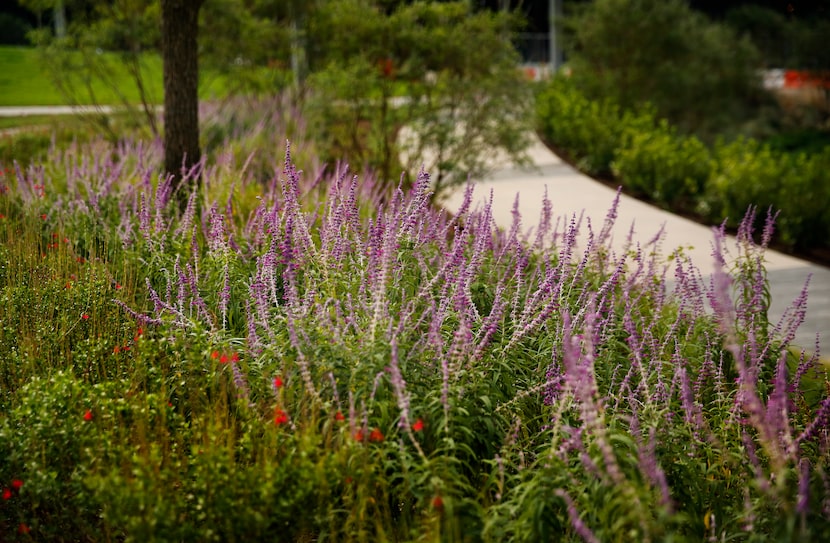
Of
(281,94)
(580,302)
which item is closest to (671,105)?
(281,94)

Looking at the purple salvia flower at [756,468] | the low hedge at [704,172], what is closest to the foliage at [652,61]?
the low hedge at [704,172]

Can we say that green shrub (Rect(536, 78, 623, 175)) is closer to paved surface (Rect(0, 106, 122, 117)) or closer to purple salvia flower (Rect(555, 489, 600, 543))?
paved surface (Rect(0, 106, 122, 117))

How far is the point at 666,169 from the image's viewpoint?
1044 cm

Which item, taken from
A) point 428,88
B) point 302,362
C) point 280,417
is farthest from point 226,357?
point 428,88

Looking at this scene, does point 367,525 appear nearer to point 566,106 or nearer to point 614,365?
point 614,365

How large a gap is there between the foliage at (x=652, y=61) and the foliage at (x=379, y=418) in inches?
505

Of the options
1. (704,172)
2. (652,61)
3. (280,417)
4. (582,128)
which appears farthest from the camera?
(652,61)

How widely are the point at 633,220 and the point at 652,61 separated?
40.7 feet

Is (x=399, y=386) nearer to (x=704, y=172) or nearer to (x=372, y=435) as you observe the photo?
(x=372, y=435)

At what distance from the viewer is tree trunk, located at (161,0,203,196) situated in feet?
24.1

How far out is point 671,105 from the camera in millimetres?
17641

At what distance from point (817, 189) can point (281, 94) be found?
7.63m

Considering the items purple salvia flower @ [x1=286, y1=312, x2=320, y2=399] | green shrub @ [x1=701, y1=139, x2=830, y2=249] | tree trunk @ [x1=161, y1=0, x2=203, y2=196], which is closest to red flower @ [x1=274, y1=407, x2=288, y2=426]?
purple salvia flower @ [x1=286, y1=312, x2=320, y2=399]

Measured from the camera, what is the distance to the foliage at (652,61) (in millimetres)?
16656
